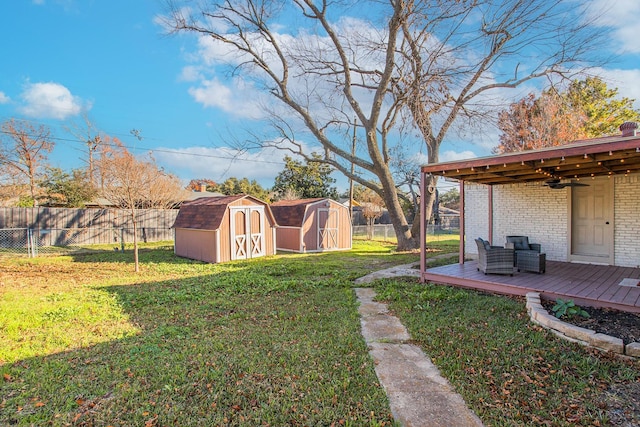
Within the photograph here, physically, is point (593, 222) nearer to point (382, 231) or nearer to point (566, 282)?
point (566, 282)

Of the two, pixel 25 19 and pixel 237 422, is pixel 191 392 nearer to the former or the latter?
pixel 237 422

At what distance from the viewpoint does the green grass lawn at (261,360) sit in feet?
8.23

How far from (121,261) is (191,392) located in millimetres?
→ 9767

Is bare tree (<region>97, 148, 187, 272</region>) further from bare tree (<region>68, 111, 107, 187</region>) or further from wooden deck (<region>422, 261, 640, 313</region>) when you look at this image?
wooden deck (<region>422, 261, 640, 313</region>)

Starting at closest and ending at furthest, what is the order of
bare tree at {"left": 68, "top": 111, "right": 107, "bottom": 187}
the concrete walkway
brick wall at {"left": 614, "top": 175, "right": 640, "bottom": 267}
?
the concrete walkway < brick wall at {"left": 614, "top": 175, "right": 640, "bottom": 267} < bare tree at {"left": 68, "top": 111, "right": 107, "bottom": 187}

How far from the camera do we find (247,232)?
39.6 ft

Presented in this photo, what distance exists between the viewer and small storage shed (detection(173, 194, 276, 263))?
11.2m

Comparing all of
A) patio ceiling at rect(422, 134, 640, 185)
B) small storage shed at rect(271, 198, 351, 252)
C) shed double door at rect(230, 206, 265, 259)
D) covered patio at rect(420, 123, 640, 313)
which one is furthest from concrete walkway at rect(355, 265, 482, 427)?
small storage shed at rect(271, 198, 351, 252)

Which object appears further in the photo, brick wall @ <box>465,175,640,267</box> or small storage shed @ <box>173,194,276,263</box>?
small storage shed @ <box>173,194,276,263</box>

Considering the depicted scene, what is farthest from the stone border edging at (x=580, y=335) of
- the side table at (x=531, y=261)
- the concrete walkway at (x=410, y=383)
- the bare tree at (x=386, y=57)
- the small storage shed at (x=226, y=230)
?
the small storage shed at (x=226, y=230)

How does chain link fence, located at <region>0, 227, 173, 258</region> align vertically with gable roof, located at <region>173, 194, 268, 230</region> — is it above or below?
below

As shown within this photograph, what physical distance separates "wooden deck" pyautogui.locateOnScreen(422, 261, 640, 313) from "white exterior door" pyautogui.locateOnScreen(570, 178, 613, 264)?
1.59 ft

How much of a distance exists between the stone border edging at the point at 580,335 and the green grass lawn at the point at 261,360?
144 millimetres

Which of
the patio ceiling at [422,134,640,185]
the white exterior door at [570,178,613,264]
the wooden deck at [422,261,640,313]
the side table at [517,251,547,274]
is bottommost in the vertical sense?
the wooden deck at [422,261,640,313]
